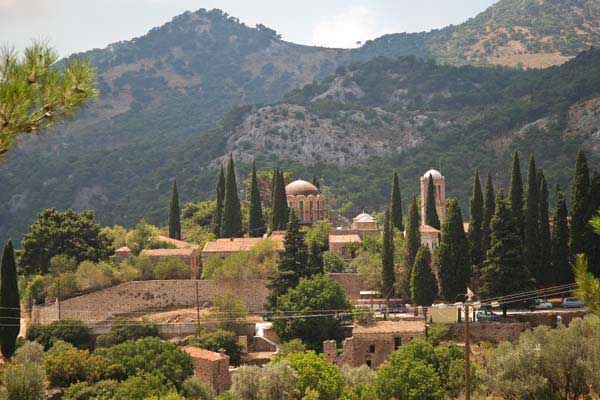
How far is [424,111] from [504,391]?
130707mm

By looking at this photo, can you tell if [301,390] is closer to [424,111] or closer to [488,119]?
[488,119]

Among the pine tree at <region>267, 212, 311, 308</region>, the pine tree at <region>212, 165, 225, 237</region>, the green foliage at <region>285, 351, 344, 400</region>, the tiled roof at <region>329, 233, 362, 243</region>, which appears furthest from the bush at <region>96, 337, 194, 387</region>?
the pine tree at <region>212, 165, 225, 237</region>

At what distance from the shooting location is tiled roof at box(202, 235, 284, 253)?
54.3 m

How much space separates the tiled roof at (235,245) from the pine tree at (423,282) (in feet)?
32.0

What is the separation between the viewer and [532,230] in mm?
46250

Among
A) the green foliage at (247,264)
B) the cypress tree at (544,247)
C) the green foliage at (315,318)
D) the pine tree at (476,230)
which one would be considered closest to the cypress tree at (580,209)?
the cypress tree at (544,247)

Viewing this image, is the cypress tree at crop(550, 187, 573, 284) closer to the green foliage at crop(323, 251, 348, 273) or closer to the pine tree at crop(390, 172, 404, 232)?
the green foliage at crop(323, 251, 348, 273)

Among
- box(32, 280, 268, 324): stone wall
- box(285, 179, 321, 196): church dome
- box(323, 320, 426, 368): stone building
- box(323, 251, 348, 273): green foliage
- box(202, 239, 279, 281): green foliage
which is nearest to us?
box(323, 320, 426, 368): stone building

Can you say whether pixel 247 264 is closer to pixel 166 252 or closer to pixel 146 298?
pixel 146 298

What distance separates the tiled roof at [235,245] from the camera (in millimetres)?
54319

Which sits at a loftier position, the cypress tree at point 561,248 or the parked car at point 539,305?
the cypress tree at point 561,248

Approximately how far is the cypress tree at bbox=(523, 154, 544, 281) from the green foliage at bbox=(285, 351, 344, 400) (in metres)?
12.3

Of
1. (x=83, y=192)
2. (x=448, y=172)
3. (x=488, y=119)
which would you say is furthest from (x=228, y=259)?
(x=83, y=192)

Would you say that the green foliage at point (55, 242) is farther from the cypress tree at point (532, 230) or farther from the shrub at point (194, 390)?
the cypress tree at point (532, 230)
